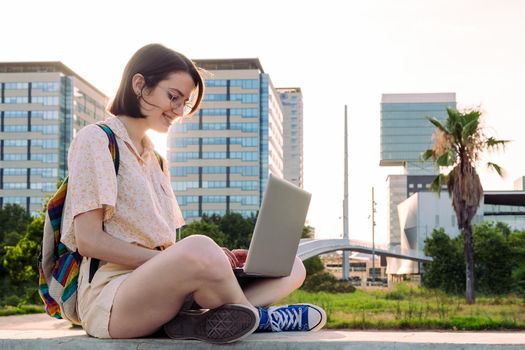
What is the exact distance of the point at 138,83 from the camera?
286 centimetres

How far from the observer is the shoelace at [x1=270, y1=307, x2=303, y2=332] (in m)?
2.84

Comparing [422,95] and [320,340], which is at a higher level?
[422,95]

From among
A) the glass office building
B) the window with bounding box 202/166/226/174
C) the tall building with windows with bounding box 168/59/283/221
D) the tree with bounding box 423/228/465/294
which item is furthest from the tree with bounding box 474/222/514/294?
the glass office building

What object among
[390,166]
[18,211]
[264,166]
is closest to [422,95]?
[390,166]

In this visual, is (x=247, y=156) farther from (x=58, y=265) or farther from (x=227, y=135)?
(x=58, y=265)

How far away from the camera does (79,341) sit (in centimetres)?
268

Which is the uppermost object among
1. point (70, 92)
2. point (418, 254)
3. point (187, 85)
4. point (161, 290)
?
point (70, 92)

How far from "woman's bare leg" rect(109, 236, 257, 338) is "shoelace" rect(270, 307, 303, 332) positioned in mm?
249

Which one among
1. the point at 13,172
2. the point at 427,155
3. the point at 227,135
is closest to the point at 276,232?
the point at 427,155

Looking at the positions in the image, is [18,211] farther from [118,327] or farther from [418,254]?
[118,327]

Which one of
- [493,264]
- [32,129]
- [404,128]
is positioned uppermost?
[404,128]

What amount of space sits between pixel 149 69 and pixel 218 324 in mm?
950

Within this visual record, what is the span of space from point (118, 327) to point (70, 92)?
9121cm

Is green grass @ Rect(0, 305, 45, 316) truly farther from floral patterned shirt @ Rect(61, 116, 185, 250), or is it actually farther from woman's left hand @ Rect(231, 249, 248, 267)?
floral patterned shirt @ Rect(61, 116, 185, 250)
